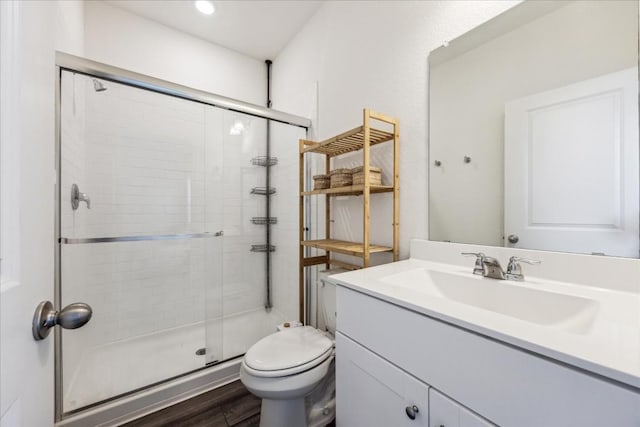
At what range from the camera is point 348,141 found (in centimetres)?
147

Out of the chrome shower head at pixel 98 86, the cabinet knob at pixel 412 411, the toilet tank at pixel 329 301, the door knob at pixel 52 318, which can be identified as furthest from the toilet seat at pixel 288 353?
the chrome shower head at pixel 98 86

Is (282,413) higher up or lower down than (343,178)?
lower down

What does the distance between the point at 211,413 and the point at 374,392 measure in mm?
1046

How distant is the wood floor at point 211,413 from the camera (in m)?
1.28

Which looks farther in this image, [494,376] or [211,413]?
[211,413]

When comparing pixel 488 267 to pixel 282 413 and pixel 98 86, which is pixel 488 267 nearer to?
pixel 282 413

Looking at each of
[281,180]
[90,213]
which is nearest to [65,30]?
[90,213]

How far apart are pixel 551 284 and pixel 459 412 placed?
20.6 inches

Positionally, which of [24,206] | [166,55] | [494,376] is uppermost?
[166,55]

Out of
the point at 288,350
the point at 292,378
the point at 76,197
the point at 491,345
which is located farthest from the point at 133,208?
the point at 491,345

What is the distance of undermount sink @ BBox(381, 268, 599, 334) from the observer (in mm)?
684

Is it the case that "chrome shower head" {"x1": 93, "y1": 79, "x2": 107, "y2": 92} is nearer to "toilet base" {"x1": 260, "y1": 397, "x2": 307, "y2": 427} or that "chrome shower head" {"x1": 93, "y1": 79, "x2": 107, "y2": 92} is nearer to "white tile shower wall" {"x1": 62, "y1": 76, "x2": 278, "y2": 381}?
"white tile shower wall" {"x1": 62, "y1": 76, "x2": 278, "y2": 381}

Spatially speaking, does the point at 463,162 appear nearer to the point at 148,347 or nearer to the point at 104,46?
the point at 148,347

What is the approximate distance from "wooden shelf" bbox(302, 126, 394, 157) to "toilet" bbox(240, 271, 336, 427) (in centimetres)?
104
